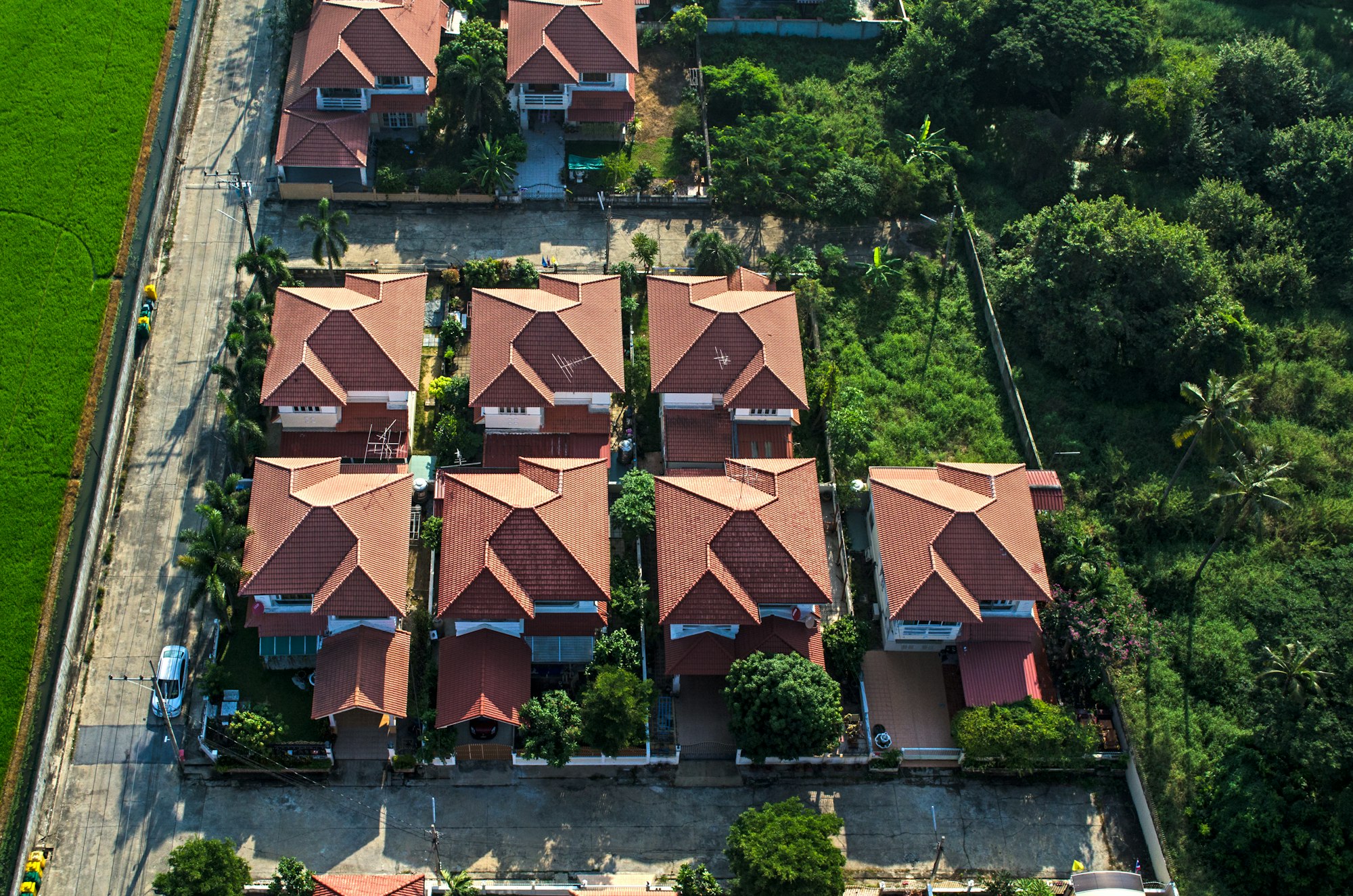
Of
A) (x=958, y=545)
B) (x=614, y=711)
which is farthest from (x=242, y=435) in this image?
(x=958, y=545)

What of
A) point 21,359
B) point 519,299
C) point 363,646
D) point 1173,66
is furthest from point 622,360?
point 1173,66

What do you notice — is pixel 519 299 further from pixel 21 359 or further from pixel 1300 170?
pixel 1300 170

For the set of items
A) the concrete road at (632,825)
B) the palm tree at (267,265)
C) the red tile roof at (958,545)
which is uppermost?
the palm tree at (267,265)

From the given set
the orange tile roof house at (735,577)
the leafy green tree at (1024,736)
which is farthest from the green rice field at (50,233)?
the leafy green tree at (1024,736)

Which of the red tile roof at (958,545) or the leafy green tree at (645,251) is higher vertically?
the leafy green tree at (645,251)

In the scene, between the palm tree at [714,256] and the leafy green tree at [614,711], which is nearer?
the leafy green tree at [614,711]

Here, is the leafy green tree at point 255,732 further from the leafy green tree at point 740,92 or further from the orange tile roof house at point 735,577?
the leafy green tree at point 740,92
